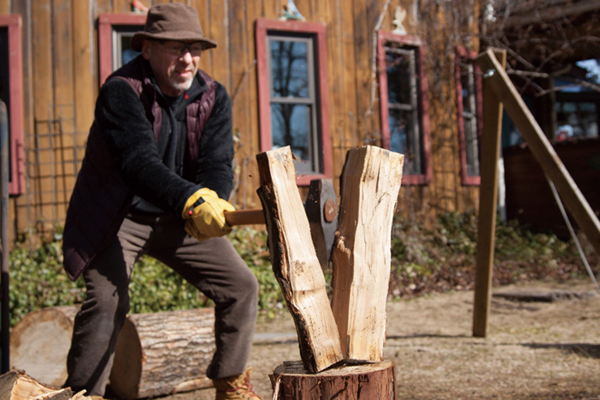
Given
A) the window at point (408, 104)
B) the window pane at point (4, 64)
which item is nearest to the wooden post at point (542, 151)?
the window at point (408, 104)

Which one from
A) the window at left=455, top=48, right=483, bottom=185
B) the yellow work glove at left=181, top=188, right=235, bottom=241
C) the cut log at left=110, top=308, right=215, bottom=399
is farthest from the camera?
the window at left=455, top=48, right=483, bottom=185

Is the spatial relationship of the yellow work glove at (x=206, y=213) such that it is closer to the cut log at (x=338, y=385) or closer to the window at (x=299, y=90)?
the cut log at (x=338, y=385)

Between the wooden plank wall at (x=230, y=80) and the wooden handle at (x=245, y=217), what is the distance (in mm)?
3695

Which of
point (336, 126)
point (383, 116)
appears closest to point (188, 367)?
point (336, 126)

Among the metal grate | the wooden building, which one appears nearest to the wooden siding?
the wooden building

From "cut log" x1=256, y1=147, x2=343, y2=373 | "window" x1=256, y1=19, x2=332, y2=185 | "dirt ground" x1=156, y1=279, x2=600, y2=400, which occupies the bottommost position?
"dirt ground" x1=156, y1=279, x2=600, y2=400

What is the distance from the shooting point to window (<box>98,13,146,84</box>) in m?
6.71

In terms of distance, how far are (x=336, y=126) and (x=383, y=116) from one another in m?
0.72

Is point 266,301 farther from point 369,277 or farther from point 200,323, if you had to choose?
point 369,277

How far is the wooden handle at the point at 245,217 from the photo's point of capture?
7.29 feet

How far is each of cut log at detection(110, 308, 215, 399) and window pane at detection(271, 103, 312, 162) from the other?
13.3ft

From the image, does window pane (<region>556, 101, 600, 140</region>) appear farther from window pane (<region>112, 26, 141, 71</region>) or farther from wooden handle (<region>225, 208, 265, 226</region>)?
wooden handle (<region>225, 208, 265, 226</region>)

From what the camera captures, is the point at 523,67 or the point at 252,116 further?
the point at 523,67

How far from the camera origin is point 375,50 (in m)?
8.00
